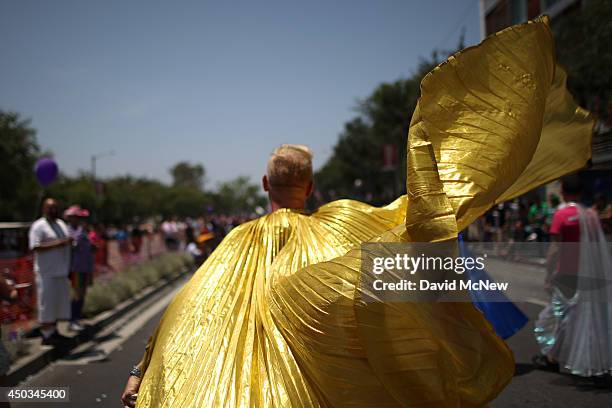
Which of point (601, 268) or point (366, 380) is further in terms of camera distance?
point (601, 268)

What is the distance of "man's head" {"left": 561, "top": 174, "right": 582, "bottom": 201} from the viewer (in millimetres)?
4336

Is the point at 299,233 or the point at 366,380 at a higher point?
the point at 299,233

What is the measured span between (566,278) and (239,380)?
11.9ft

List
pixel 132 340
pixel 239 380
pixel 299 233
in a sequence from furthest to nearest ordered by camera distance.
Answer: pixel 132 340, pixel 299 233, pixel 239 380

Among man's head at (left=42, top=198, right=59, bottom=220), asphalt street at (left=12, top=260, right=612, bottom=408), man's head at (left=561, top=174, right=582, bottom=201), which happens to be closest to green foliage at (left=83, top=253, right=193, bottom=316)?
asphalt street at (left=12, top=260, right=612, bottom=408)

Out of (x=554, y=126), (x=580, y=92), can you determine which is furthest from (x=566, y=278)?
(x=580, y=92)

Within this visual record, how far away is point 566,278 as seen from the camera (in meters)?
4.30

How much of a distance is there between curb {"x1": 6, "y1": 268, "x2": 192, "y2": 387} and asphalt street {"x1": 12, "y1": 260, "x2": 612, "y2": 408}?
0.10 metres

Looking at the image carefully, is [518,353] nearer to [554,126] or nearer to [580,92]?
[554,126]

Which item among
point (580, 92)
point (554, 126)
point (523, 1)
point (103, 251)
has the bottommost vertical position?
point (103, 251)

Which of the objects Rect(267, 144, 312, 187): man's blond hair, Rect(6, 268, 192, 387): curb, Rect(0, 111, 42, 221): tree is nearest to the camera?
Rect(267, 144, 312, 187): man's blond hair

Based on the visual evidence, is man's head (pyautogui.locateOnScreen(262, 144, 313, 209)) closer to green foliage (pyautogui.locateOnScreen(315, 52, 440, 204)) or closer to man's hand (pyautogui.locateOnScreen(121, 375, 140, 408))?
man's hand (pyautogui.locateOnScreen(121, 375, 140, 408))

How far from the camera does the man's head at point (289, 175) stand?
2.26m

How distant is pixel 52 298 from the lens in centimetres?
602
